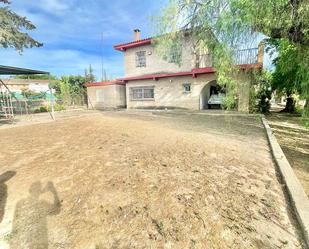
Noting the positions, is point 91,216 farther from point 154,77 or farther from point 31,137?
point 154,77

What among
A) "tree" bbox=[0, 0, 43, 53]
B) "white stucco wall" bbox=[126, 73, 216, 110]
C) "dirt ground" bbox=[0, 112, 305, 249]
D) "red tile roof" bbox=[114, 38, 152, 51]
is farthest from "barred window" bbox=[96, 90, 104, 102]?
"dirt ground" bbox=[0, 112, 305, 249]

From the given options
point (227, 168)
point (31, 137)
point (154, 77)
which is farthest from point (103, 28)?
point (227, 168)

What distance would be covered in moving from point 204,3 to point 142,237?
543cm

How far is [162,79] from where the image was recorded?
55.1ft

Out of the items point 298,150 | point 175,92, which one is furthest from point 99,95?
point 298,150

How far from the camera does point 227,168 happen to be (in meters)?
4.12

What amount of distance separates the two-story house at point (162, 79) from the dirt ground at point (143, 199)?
34.9 ft

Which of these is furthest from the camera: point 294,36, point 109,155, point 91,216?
point 109,155

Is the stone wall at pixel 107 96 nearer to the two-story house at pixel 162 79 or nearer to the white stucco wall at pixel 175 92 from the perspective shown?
the two-story house at pixel 162 79

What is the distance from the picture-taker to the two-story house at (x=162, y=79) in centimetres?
1525

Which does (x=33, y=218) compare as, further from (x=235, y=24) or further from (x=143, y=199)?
(x=235, y=24)

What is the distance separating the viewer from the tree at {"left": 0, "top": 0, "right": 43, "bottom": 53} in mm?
9648

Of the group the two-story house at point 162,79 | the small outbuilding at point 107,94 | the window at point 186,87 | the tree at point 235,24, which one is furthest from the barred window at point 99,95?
the tree at point 235,24

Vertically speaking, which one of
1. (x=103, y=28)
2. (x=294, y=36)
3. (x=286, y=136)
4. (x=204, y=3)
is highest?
(x=103, y=28)
